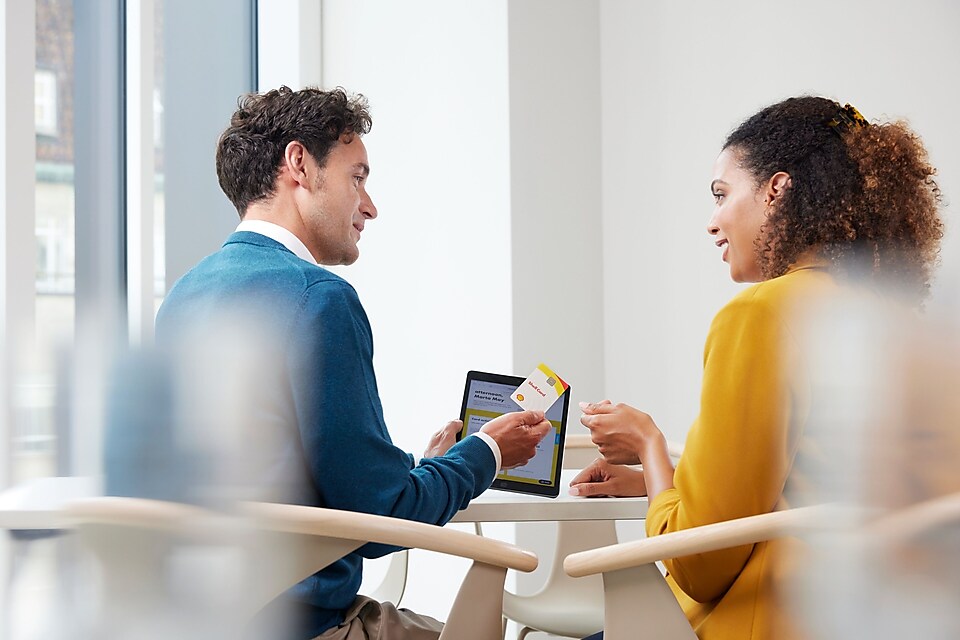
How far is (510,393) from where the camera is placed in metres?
1.84

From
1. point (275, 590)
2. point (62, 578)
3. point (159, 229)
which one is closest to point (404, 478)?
point (275, 590)

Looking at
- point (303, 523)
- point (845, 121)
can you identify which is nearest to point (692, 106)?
point (845, 121)

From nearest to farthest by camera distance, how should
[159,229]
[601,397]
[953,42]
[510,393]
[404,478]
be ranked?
[404,478]
[510,393]
[953,42]
[159,229]
[601,397]

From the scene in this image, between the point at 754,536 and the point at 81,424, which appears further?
the point at 754,536

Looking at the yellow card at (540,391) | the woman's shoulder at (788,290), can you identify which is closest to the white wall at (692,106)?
the yellow card at (540,391)

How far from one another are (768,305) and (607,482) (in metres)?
0.71

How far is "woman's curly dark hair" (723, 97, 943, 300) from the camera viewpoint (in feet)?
4.44

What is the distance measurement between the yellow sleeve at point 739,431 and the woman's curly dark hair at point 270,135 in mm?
787

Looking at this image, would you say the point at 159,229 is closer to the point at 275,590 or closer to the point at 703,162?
the point at 703,162

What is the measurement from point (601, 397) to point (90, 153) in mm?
1793

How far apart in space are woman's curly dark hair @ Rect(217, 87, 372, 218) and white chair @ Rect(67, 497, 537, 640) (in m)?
0.69

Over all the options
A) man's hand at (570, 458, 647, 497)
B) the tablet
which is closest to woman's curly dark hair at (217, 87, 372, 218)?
the tablet

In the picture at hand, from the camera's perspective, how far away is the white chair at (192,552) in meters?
0.97

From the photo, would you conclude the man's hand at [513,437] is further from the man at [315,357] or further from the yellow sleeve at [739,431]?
the yellow sleeve at [739,431]
